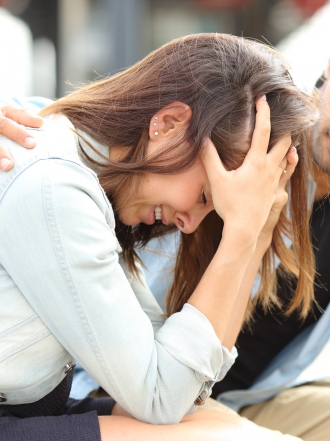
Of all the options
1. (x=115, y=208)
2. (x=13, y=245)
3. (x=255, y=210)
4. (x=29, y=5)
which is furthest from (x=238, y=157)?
(x=29, y=5)

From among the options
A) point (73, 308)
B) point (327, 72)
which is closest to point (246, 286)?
point (73, 308)

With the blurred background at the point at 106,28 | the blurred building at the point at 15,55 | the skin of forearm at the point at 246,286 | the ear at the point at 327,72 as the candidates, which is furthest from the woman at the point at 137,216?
the blurred building at the point at 15,55

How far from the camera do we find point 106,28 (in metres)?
4.23

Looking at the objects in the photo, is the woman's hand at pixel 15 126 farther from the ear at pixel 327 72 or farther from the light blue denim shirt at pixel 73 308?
the ear at pixel 327 72

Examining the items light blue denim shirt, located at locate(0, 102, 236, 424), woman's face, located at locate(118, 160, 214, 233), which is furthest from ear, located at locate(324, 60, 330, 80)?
light blue denim shirt, located at locate(0, 102, 236, 424)

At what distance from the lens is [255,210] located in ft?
4.93

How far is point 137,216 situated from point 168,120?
0.28m

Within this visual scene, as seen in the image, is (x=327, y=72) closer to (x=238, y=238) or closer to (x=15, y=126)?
(x=238, y=238)

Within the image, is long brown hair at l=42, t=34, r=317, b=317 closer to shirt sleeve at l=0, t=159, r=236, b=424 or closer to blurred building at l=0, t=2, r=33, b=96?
shirt sleeve at l=0, t=159, r=236, b=424

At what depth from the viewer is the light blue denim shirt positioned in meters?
1.25

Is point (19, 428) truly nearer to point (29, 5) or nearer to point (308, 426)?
point (308, 426)

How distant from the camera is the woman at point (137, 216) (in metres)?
1.27

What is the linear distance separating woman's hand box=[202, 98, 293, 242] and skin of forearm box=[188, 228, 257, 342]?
22 mm

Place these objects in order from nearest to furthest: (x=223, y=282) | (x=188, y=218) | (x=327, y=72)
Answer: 1. (x=223, y=282)
2. (x=188, y=218)
3. (x=327, y=72)
